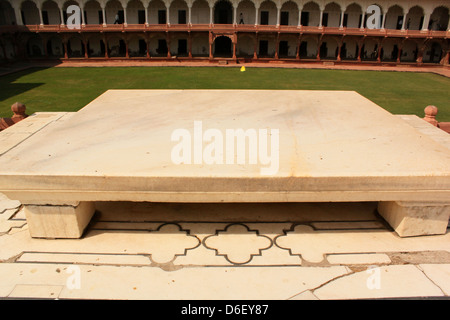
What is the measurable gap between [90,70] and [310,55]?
16.7 metres

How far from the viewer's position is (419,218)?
3.94m

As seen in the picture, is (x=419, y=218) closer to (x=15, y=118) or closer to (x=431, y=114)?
(x=431, y=114)

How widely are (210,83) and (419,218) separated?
50.6 feet

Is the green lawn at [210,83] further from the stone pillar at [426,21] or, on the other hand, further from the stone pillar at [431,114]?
the stone pillar at [426,21]

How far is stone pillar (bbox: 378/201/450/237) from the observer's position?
387cm

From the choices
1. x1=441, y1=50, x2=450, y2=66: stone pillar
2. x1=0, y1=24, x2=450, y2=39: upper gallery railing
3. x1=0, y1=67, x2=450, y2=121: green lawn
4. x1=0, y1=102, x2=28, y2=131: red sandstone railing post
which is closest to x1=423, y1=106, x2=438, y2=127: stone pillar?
x1=0, y1=67, x2=450, y2=121: green lawn

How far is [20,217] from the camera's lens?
4422 mm

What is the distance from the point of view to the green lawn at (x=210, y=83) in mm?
14295

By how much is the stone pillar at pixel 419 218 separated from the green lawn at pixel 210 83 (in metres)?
9.58

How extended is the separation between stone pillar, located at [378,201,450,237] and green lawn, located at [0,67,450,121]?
31.4 ft

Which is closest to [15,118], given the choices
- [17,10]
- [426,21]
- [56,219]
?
[56,219]

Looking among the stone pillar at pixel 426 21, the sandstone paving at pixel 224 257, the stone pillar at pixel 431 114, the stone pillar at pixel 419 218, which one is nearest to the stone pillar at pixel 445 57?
the stone pillar at pixel 426 21

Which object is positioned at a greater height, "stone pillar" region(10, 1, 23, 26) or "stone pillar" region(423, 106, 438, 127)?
"stone pillar" region(10, 1, 23, 26)

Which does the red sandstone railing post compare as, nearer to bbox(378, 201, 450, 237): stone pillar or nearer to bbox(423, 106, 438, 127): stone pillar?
bbox(378, 201, 450, 237): stone pillar
